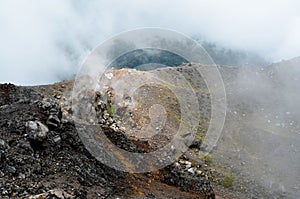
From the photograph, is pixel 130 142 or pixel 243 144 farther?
pixel 243 144

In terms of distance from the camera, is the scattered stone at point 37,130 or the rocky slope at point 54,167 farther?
the scattered stone at point 37,130

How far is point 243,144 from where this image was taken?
171 ft

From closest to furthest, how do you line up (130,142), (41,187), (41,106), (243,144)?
(41,187) < (41,106) < (130,142) < (243,144)

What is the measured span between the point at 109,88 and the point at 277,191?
74.0ft

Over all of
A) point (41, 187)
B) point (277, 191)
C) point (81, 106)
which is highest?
point (81, 106)

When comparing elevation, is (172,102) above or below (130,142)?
above

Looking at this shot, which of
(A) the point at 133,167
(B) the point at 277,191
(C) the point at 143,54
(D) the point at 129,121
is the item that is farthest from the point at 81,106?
(B) the point at 277,191

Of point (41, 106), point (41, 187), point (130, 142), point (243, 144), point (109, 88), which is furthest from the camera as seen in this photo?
point (243, 144)

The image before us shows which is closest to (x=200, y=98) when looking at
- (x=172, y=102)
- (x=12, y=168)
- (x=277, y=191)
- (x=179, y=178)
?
(x=172, y=102)

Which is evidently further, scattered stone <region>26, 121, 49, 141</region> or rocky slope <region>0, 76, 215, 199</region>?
scattered stone <region>26, 121, 49, 141</region>

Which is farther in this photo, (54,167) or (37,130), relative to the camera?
(37,130)

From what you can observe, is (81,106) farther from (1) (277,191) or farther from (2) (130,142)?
(1) (277,191)

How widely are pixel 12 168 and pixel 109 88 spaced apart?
3090 centimetres

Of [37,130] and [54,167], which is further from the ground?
[37,130]
